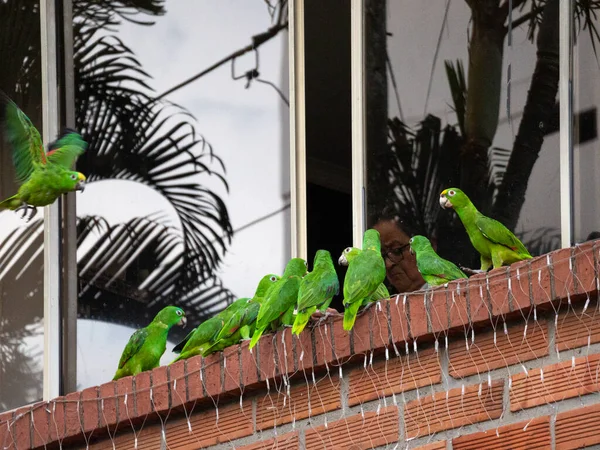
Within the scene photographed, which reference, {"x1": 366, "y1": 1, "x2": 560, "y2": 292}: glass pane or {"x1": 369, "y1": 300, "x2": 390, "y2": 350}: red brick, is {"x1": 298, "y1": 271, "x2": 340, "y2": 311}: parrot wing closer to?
{"x1": 369, "y1": 300, "x2": 390, "y2": 350}: red brick

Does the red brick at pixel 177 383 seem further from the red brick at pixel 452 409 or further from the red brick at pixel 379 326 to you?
the red brick at pixel 452 409

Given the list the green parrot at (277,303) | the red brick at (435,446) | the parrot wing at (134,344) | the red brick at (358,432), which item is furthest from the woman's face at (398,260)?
the red brick at (435,446)

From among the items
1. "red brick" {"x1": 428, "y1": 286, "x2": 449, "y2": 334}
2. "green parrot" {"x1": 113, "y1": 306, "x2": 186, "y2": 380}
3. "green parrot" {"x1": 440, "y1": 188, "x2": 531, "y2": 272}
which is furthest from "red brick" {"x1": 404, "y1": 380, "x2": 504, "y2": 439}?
"green parrot" {"x1": 113, "y1": 306, "x2": 186, "y2": 380}

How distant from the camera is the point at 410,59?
6859 mm

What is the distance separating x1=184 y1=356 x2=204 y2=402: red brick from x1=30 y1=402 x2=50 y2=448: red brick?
0.79 meters

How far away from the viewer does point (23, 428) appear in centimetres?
683

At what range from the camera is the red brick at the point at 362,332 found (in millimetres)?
5895

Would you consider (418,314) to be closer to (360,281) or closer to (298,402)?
(360,281)

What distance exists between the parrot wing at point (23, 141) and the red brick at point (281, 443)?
1740 mm

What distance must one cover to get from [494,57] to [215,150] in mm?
1513

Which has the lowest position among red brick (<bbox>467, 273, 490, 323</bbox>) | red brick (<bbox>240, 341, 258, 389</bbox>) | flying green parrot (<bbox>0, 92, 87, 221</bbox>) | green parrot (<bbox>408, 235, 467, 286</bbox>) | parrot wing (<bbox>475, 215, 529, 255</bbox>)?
red brick (<bbox>240, 341, 258, 389</bbox>)

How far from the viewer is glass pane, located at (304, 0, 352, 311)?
6.93 metres

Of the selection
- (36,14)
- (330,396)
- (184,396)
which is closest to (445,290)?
(330,396)

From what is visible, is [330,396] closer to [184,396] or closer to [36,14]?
[184,396]
